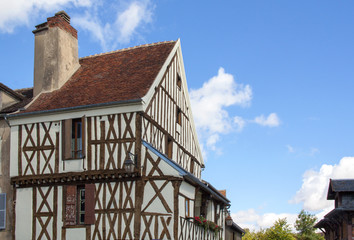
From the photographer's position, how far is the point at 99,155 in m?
17.1

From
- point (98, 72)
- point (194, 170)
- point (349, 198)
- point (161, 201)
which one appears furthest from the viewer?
point (349, 198)

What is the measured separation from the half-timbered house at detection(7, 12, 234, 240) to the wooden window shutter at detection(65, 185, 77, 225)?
3 centimetres

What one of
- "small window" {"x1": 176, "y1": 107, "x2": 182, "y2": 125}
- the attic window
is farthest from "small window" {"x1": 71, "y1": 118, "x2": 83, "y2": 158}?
the attic window

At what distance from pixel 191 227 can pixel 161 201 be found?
2.10 metres

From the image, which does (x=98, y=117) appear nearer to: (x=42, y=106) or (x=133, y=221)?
(x=42, y=106)

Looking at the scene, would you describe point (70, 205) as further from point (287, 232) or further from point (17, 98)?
point (287, 232)

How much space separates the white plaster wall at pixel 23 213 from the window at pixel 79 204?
1498 millimetres

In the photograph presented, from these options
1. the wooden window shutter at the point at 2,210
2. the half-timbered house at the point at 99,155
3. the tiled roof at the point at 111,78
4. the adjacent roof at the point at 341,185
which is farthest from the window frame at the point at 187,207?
the adjacent roof at the point at 341,185

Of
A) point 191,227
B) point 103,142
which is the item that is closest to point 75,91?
point 103,142

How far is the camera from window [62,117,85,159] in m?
17.5

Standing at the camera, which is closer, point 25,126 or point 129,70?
point 25,126

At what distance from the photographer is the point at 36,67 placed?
2038cm

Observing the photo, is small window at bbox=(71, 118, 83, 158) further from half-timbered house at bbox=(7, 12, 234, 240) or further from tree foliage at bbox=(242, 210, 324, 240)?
tree foliage at bbox=(242, 210, 324, 240)

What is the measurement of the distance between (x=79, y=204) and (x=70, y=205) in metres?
0.31
